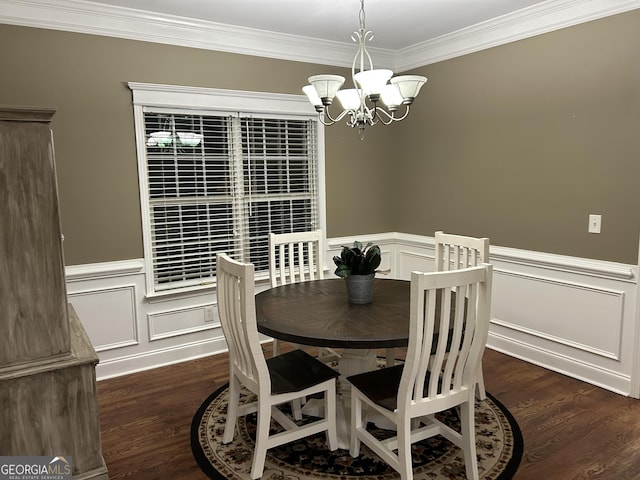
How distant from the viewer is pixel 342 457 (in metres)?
2.41

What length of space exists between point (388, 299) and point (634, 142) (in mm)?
1823

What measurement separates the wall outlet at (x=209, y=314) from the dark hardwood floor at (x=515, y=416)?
341 mm

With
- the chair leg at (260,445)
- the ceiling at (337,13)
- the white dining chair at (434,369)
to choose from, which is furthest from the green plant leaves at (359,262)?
the ceiling at (337,13)

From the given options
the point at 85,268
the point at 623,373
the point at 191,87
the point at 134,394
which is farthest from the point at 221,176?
the point at 623,373

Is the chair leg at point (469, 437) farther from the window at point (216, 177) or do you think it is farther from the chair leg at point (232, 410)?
the window at point (216, 177)

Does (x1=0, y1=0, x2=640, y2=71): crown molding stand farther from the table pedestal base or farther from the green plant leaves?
the table pedestal base

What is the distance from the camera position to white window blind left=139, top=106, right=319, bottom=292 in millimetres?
3578

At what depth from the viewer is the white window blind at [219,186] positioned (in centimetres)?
358

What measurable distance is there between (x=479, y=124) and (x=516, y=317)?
157 cm

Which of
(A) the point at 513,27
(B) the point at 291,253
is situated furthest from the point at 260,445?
(A) the point at 513,27

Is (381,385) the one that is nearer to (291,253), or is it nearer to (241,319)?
(241,319)

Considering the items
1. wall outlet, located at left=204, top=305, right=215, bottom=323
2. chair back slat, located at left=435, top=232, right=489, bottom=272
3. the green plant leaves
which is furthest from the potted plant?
wall outlet, located at left=204, top=305, right=215, bottom=323

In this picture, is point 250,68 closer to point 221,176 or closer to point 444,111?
point 221,176

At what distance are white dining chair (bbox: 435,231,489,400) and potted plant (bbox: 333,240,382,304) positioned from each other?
0.70 m
